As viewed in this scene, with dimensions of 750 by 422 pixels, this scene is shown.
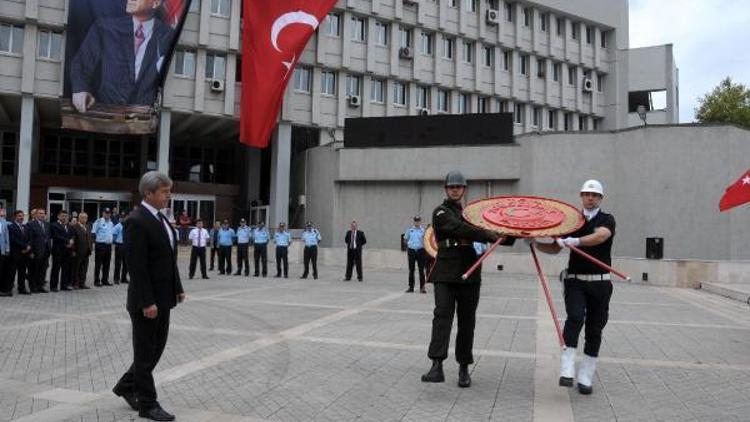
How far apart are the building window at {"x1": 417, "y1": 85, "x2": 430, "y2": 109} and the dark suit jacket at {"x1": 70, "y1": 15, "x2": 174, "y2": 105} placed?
18.1 metres

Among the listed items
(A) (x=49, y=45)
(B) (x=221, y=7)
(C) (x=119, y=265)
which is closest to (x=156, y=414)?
(C) (x=119, y=265)

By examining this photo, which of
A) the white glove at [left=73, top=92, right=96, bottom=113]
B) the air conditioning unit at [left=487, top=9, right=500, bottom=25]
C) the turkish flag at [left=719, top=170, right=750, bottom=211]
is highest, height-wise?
the air conditioning unit at [left=487, top=9, right=500, bottom=25]

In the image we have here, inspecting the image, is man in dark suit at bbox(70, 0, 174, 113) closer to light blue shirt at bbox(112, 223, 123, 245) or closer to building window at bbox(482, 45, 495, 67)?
light blue shirt at bbox(112, 223, 123, 245)

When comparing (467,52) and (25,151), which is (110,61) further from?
(467,52)

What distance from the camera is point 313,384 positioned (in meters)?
6.18

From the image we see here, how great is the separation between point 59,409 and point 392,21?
37.2 meters

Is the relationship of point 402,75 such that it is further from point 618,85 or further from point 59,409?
point 59,409

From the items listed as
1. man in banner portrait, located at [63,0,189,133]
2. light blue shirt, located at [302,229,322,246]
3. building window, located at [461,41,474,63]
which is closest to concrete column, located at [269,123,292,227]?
man in banner portrait, located at [63,0,189,133]

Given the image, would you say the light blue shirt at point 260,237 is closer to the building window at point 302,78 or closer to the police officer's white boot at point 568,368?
the building window at point 302,78

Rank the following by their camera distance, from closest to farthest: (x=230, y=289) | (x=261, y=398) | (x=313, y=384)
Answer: (x=261, y=398) → (x=313, y=384) → (x=230, y=289)

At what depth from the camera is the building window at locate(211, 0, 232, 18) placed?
34.1 m

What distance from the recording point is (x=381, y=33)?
3994 centimetres

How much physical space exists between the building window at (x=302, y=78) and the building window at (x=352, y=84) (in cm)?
270

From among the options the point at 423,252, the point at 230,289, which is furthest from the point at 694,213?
the point at 230,289
